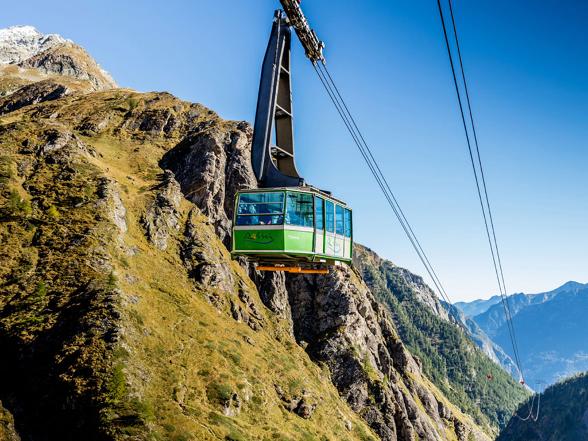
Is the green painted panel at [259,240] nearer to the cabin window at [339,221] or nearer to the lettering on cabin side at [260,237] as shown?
the lettering on cabin side at [260,237]

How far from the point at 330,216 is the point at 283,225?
4.35 meters

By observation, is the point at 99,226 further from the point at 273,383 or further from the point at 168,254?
the point at 273,383

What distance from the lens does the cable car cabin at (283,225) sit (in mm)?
26594

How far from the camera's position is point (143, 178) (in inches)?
5458

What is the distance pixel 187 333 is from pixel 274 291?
53.9 meters

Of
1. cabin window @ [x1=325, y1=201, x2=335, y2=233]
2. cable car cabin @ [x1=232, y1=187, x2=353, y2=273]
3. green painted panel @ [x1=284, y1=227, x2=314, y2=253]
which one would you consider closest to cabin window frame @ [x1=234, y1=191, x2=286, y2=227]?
cable car cabin @ [x1=232, y1=187, x2=353, y2=273]

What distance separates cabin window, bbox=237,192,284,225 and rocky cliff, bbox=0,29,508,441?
158ft

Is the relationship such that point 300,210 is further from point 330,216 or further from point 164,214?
point 164,214

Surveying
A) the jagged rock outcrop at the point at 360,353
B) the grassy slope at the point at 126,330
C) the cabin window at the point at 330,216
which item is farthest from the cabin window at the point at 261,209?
the jagged rock outcrop at the point at 360,353

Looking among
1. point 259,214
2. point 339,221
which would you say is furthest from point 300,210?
point 339,221

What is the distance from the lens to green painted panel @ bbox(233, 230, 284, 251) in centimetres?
2644

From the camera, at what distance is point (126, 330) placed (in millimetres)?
76000

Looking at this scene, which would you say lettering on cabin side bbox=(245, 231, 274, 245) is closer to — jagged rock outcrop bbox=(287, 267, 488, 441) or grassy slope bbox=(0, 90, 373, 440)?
grassy slope bbox=(0, 90, 373, 440)

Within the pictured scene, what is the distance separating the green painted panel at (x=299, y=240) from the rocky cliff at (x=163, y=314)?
160 feet
